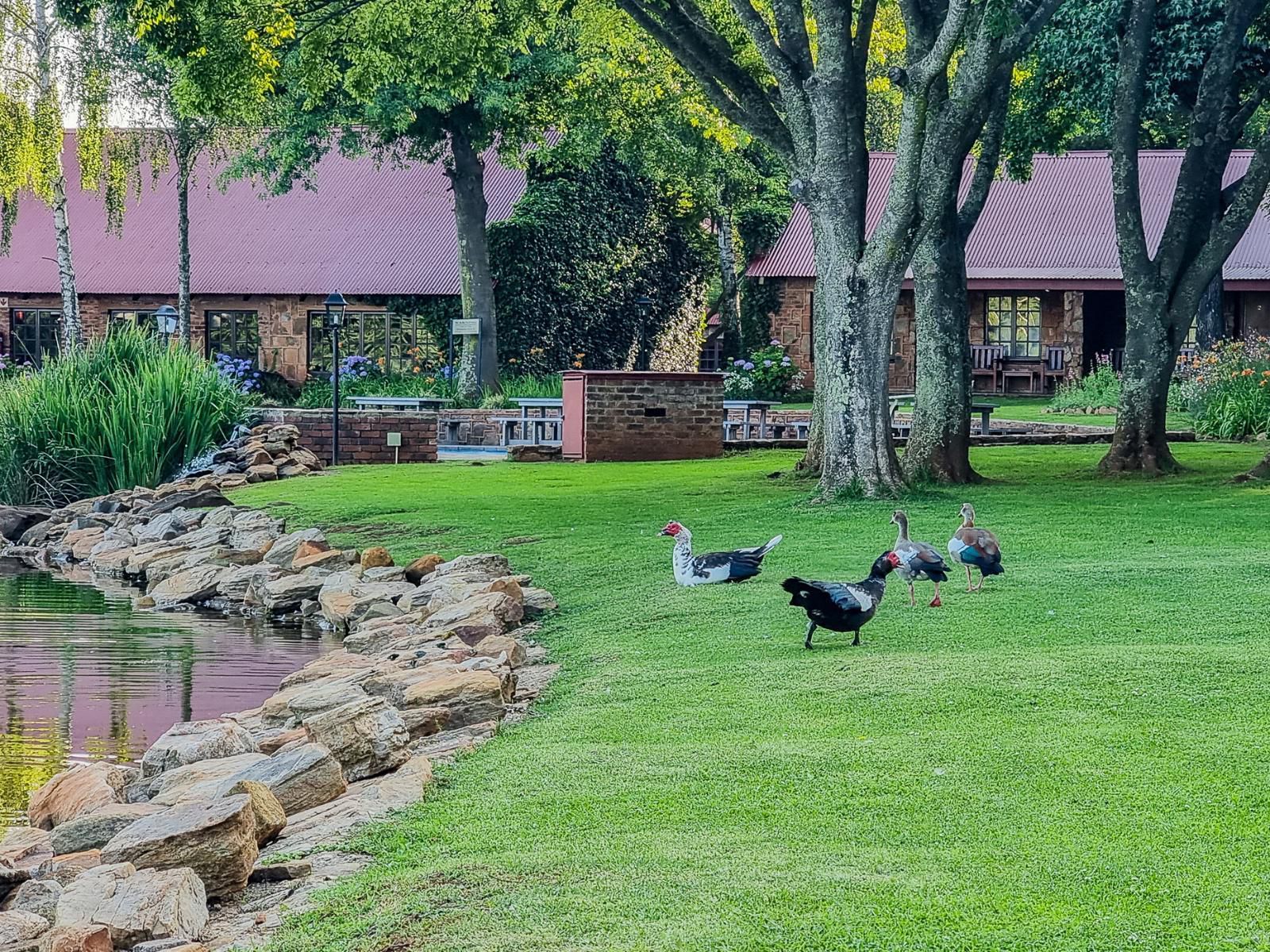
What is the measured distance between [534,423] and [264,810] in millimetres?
22702

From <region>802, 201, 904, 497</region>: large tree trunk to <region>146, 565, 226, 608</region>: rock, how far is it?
21.2 ft

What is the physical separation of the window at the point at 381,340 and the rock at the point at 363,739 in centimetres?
3249

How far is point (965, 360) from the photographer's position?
779 inches

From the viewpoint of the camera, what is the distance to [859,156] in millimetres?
18438

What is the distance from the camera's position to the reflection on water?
10.8 meters

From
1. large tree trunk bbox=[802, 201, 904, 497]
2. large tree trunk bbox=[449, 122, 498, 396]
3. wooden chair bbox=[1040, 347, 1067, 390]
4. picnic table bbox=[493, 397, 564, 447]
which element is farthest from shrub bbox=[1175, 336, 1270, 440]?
large tree trunk bbox=[449, 122, 498, 396]

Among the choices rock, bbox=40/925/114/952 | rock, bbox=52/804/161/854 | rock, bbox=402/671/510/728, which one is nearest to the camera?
rock, bbox=40/925/114/952

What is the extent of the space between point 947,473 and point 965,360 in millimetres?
1354

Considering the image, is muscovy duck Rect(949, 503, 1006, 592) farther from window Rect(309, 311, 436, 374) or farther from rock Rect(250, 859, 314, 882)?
window Rect(309, 311, 436, 374)

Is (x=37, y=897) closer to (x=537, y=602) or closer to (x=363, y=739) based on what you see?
(x=363, y=739)

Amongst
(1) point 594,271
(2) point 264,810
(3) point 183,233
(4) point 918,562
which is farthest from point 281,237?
(2) point 264,810

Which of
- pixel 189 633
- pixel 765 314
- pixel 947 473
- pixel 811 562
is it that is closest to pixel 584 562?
pixel 811 562

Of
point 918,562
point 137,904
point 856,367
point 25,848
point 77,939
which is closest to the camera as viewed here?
point 77,939

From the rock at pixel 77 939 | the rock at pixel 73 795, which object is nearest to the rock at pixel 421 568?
the rock at pixel 73 795
